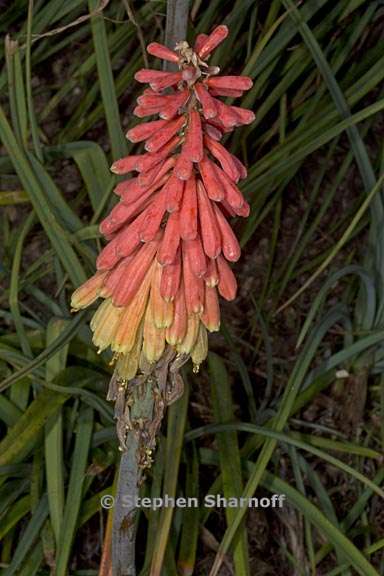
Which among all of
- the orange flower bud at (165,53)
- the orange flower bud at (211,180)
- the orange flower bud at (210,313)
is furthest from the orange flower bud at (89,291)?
the orange flower bud at (165,53)

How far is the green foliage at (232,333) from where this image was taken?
250 cm

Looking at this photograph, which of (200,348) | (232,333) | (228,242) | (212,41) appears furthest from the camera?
(232,333)

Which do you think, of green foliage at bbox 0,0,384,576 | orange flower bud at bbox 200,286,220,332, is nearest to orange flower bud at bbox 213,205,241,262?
orange flower bud at bbox 200,286,220,332

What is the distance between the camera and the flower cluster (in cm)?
167

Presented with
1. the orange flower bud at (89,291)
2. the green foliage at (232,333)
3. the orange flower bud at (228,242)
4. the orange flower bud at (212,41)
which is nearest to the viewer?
the orange flower bud at (212,41)

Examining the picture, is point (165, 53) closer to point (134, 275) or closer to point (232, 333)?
point (134, 275)

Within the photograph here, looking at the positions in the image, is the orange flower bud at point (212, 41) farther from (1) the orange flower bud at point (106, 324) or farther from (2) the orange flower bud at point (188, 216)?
(1) the orange flower bud at point (106, 324)

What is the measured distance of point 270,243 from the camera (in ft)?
11.4

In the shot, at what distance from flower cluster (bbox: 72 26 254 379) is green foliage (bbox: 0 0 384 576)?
525mm

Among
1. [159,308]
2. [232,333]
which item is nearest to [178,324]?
[159,308]

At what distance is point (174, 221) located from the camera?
69.1 inches

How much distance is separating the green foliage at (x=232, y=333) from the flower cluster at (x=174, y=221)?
53 cm

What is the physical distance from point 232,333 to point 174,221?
168 cm

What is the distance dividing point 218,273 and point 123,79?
1529mm
